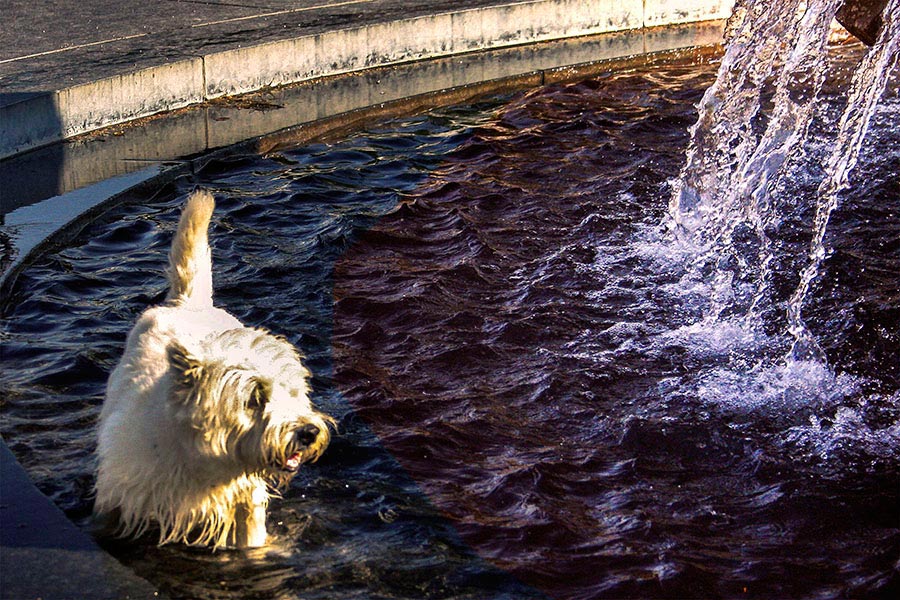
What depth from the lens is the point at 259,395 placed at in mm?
3777

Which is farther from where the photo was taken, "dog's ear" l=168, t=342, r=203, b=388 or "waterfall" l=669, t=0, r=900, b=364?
"waterfall" l=669, t=0, r=900, b=364

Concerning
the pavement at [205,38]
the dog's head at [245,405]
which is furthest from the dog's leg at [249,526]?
the pavement at [205,38]

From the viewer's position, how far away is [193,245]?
14.8 feet

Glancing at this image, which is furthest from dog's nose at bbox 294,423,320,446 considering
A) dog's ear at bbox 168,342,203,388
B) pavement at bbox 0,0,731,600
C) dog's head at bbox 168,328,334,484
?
pavement at bbox 0,0,731,600

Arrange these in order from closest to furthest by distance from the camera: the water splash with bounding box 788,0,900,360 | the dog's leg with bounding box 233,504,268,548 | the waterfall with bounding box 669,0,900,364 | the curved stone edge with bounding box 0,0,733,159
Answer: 1. the dog's leg with bounding box 233,504,268,548
2. the water splash with bounding box 788,0,900,360
3. the waterfall with bounding box 669,0,900,364
4. the curved stone edge with bounding box 0,0,733,159

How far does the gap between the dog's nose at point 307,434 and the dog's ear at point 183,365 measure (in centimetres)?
37

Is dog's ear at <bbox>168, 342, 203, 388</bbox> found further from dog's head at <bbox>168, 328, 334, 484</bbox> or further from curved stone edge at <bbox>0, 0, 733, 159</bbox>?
curved stone edge at <bbox>0, 0, 733, 159</bbox>

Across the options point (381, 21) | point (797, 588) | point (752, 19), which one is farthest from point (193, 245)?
point (752, 19)

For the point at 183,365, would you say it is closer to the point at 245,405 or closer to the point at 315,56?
the point at 245,405

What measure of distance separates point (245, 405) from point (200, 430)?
0.19m

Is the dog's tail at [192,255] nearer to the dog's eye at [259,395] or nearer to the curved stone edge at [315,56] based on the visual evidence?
the dog's eye at [259,395]

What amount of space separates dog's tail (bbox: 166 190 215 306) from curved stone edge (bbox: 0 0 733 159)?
375 cm

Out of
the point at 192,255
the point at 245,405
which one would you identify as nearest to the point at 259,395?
the point at 245,405

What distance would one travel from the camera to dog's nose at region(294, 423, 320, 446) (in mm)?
3771
